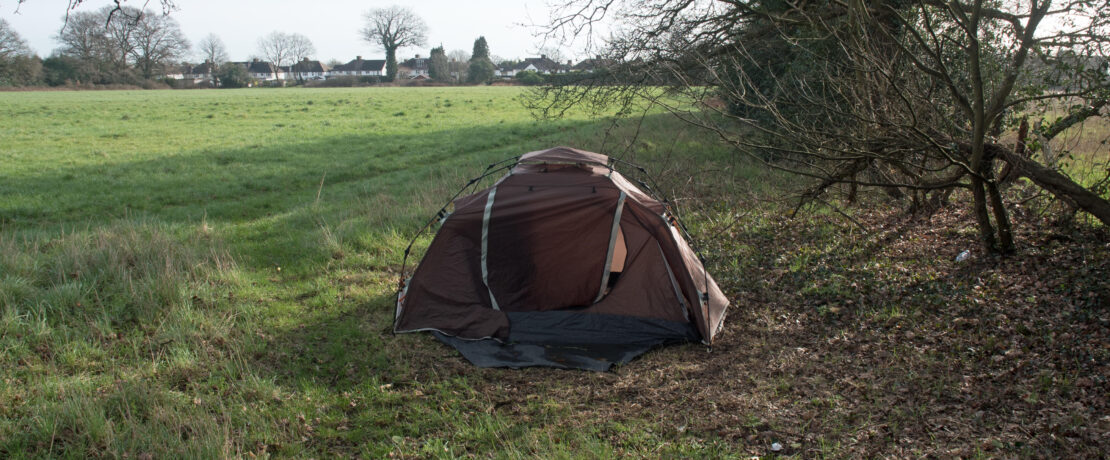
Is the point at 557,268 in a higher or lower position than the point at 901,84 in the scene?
lower

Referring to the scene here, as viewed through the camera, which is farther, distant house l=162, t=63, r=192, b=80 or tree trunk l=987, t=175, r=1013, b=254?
distant house l=162, t=63, r=192, b=80

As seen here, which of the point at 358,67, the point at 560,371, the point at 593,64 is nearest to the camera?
the point at 560,371

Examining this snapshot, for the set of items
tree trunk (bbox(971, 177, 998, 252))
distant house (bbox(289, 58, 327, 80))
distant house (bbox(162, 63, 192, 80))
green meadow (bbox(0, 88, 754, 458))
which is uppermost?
distant house (bbox(289, 58, 327, 80))

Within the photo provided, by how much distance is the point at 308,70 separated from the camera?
9144cm

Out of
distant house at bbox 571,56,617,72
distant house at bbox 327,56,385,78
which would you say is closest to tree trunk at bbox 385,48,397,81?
distant house at bbox 327,56,385,78

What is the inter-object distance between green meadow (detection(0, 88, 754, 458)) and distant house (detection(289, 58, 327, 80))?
2940 inches

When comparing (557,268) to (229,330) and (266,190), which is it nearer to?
(229,330)

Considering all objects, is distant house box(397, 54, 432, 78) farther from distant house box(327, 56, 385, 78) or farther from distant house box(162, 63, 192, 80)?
distant house box(162, 63, 192, 80)

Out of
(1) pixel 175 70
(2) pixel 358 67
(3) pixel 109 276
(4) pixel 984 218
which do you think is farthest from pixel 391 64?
(4) pixel 984 218

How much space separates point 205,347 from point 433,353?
1.94 m

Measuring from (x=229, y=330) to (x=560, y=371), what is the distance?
3.06 m

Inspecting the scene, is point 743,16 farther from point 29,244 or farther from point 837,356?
point 29,244

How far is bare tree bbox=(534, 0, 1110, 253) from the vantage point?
594cm

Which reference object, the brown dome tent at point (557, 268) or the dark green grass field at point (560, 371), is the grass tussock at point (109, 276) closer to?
the dark green grass field at point (560, 371)
